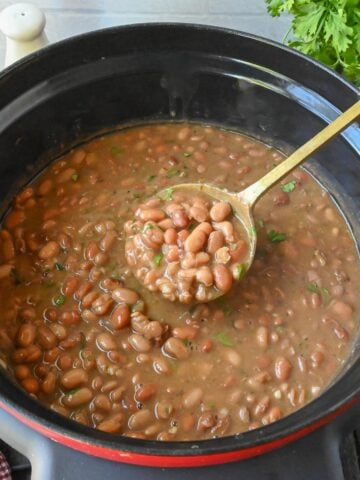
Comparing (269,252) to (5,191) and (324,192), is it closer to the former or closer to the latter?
(324,192)

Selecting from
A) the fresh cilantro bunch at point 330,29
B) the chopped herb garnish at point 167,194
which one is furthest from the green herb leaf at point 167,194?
the fresh cilantro bunch at point 330,29

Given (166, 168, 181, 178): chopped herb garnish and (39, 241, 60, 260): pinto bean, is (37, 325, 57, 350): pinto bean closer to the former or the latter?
(39, 241, 60, 260): pinto bean

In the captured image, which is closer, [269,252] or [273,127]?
[269,252]

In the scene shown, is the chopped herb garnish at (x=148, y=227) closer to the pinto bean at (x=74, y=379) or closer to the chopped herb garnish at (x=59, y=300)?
the chopped herb garnish at (x=59, y=300)

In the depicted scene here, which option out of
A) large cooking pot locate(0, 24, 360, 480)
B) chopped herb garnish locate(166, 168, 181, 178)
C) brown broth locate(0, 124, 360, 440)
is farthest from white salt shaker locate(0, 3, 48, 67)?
chopped herb garnish locate(166, 168, 181, 178)

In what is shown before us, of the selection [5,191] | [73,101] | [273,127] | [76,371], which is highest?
[273,127]

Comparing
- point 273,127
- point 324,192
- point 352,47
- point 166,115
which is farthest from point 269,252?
point 352,47
